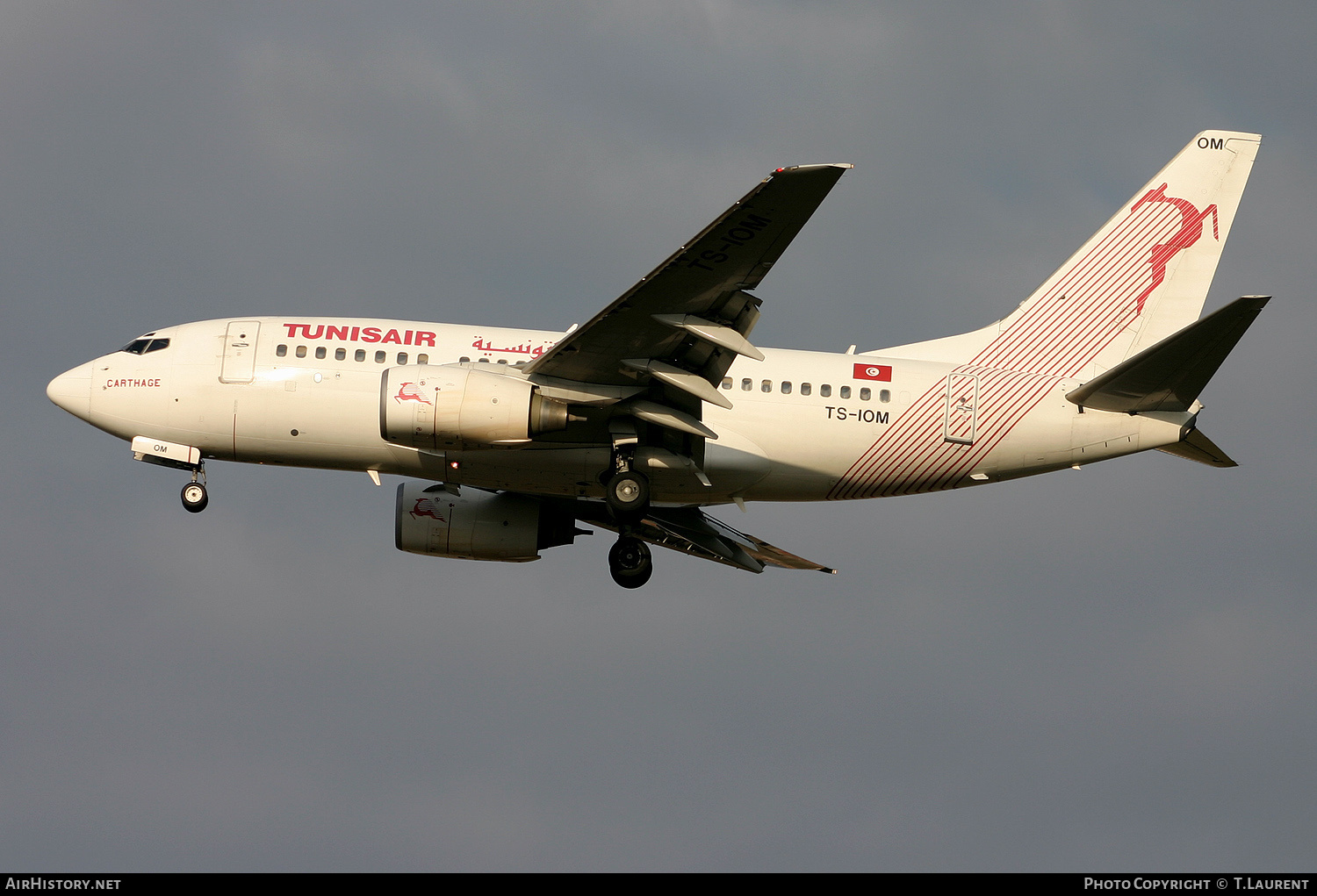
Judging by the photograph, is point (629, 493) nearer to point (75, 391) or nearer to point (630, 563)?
point (630, 563)

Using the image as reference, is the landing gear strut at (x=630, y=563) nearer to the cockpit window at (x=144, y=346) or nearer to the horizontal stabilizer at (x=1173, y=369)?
the horizontal stabilizer at (x=1173, y=369)

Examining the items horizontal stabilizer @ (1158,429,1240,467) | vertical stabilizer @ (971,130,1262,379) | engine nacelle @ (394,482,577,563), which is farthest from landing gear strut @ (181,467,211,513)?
horizontal stabilizer @ (1158,429,1240,467)

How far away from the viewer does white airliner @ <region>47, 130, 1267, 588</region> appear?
104 ft

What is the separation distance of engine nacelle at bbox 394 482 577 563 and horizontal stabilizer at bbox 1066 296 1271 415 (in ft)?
44.7

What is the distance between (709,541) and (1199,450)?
12.6m

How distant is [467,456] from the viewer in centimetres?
3341

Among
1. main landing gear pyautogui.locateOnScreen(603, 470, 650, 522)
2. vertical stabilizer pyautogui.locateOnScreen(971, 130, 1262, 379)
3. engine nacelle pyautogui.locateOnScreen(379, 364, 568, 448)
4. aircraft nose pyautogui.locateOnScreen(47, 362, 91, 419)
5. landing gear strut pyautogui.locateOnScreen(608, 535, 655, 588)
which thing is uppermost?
vertical stabilizer pyautogui.locateOnScreen(971, 130, 1262, 379)

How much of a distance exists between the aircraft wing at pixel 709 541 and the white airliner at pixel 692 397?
2702mm

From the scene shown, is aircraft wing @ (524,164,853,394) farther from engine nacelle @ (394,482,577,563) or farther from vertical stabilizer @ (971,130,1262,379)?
vertical stabilizer @ (971,130,1262,379)

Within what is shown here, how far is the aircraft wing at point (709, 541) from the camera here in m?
40.0

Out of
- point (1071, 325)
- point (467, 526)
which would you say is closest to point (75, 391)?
point (467, 526)

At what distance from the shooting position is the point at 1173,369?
105 feet

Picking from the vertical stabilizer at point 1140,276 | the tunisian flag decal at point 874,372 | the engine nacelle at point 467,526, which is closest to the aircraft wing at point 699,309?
the tunisian flag decal at point 874,372
